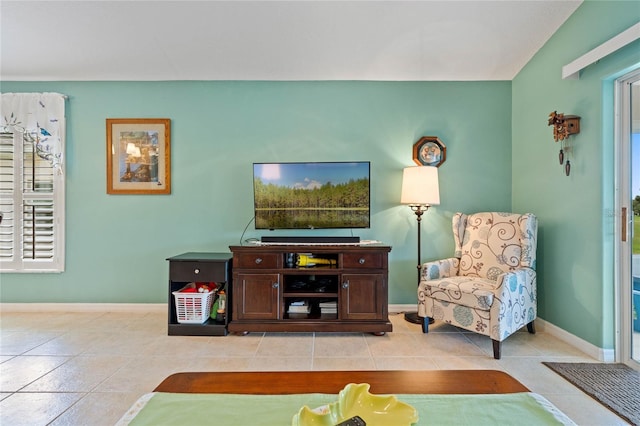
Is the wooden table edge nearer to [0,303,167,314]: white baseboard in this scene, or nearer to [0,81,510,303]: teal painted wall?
[0,81,510,303]: teal painted wall

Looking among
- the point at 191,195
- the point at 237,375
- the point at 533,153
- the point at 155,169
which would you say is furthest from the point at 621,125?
the point at 155,169

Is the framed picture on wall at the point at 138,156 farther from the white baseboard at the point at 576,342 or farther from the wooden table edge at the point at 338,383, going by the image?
the white baseboard at the point at 576,342

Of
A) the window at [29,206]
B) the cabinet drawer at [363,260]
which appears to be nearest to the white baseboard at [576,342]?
the cabinet drawer at [363,260]

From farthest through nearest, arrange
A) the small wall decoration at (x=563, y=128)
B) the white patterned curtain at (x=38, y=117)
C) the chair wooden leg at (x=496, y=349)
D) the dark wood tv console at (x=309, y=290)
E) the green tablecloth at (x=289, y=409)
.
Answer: the white patterned curtain at (x=38, y=117)
the dark wood tv console at (x=309, y=290)
the small wall decoration at (x=563, y=128)
the chair wooden leg at (x=496, y=349)
the green tablecloth at (x=289, y=409)

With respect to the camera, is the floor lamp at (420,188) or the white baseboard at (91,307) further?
the white baseboard at (91,307)

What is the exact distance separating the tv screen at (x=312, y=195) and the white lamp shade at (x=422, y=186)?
407 mm

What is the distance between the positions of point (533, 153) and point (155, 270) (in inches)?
154

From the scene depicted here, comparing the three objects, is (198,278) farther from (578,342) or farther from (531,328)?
(578,342)

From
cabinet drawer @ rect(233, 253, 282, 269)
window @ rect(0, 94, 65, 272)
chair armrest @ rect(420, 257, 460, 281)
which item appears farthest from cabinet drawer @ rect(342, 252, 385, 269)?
window @ rect(0, 94, 65, 272)

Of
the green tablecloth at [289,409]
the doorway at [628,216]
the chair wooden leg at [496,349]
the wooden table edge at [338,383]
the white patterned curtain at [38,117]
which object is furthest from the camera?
the white patterned curtain at [38,117]

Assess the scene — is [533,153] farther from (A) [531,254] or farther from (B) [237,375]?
(B) [237,375]

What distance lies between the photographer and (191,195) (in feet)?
10.7

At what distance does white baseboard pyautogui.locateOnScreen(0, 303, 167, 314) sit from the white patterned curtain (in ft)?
4.79

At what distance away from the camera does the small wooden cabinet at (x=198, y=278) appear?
2660 millimetres
